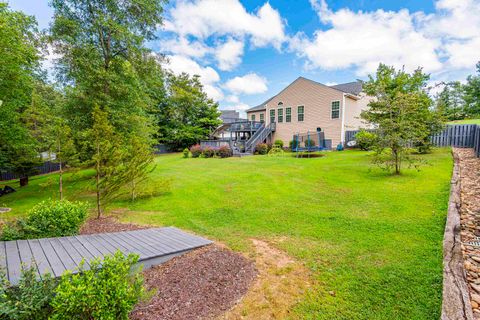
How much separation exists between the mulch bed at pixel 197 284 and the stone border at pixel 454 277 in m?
2.23

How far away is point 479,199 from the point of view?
18.1 feet

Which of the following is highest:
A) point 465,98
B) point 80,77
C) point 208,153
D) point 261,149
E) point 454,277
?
point 465,98

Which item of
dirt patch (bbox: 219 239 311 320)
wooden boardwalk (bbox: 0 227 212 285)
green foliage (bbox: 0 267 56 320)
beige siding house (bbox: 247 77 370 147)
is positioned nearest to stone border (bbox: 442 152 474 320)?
dirt patch (bbox: 219 239 311 320)

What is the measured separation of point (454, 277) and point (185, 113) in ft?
102

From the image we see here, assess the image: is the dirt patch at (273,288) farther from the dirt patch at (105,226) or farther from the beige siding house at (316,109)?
the beige siding house at (316,109)

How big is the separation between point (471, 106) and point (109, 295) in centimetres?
4755

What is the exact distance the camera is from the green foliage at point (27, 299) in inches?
75.1

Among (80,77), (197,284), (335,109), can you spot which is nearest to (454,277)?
(197,284)

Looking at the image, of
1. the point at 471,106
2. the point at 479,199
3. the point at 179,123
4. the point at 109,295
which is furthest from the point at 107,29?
the point at 471,106

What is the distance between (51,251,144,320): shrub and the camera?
1.95 metres

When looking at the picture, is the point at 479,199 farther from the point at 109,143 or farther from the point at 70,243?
the point at 109,143

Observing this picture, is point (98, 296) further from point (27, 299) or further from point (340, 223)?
point (340, 223)

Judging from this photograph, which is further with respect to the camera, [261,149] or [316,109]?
[316,109]

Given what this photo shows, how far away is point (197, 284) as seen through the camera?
310 centimetres
